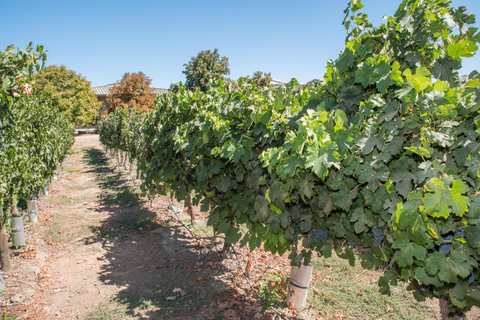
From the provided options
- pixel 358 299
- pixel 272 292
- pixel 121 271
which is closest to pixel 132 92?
pixel 121 271

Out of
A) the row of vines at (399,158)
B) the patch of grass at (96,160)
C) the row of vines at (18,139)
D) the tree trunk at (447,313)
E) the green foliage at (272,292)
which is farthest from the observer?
the patch of grass at (96,160)

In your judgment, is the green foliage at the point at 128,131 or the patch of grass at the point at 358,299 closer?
the patch of grass at the point at 358,299

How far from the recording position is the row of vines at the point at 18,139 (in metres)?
2.88

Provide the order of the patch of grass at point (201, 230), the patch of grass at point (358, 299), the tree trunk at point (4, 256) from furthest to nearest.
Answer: the patch of grass at point (201, 230), the tree trunk at point (4, 256), the patch of grass at point (358, 299)

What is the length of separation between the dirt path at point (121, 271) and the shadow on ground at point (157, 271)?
14 millimetres

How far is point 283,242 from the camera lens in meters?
2.59

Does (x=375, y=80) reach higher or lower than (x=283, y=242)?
higher

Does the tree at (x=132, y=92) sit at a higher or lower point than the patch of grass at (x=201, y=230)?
higher

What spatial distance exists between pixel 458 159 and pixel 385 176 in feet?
1.18

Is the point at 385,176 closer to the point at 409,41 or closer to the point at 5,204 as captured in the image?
the point at 409,41

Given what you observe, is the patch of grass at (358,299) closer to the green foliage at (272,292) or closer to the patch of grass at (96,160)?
the green foliage at (272,292)

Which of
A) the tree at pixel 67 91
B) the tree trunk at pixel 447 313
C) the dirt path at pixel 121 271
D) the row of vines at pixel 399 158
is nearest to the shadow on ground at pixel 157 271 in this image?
the dirt path at pixel 121 271

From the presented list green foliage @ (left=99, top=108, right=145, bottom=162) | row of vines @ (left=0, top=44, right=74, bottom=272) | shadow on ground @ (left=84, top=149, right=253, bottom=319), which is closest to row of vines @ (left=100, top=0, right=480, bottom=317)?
shadow on ground @ (left=84, top=149, right=253, bottom=319)

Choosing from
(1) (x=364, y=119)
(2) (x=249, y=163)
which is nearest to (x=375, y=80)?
Result: (1) (x=364, y=119)
